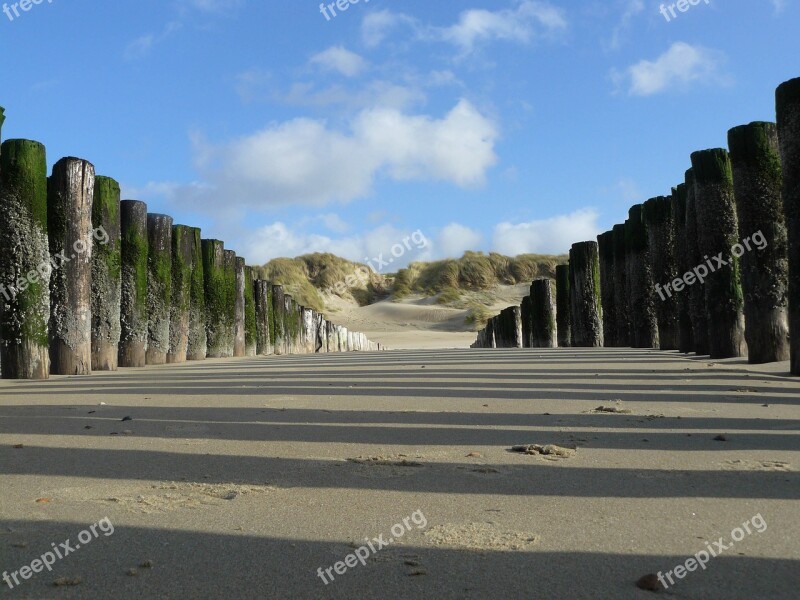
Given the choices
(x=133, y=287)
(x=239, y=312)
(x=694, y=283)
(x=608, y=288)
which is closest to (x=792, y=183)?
(x=694, y=283)

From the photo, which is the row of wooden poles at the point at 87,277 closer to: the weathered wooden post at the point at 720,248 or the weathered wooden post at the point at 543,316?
the weathered wooden post at the point at 720,248

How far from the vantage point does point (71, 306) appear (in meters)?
8.95

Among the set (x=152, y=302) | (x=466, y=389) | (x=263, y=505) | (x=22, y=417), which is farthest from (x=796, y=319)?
(x=152, y=302)

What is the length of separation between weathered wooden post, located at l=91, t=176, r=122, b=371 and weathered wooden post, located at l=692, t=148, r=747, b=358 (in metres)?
7.74

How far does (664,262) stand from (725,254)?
340 centimetres

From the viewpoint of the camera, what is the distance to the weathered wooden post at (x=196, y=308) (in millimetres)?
14273

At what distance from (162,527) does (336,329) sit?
1210 inches

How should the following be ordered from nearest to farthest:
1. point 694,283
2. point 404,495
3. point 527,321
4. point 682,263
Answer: point 404,495, point 694,283, point 682,263, point 527,321

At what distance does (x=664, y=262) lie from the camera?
13234 millimetres

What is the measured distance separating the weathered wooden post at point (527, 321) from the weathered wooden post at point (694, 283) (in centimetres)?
1201

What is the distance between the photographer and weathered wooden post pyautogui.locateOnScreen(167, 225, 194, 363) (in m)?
13.0

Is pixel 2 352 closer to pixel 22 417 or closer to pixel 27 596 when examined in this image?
pixel 22 417

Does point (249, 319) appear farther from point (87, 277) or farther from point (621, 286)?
point (87, 277)

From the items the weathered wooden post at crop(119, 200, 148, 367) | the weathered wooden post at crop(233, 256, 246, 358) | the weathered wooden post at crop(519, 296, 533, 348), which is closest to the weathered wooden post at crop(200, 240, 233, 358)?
the weathered wooden post at crop(233, 256, 246, 358)
